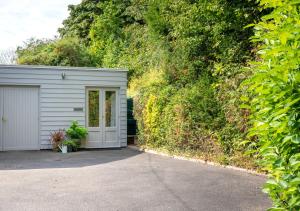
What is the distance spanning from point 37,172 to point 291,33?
312 inches

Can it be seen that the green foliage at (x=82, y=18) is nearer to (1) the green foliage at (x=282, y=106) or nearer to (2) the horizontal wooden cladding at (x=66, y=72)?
(2) the horizontal wooden cladding at (x=66, y=72)

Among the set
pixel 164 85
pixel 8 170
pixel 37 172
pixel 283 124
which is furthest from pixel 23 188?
pixel 164 85

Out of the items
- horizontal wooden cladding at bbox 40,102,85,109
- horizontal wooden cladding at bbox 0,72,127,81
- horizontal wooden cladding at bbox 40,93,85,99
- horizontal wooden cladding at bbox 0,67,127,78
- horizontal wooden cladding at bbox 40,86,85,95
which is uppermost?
horizontal wooden cladding at bbox 0,67,127,78

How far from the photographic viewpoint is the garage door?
14.0 metres

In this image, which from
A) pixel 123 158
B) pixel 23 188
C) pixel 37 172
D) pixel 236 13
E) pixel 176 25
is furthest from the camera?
pixel 176 25

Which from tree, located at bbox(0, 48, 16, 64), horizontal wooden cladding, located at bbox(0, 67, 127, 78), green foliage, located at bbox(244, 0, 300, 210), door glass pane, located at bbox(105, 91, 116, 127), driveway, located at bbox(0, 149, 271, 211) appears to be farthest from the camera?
tree, located at bbox(0, 48, 16, 64)

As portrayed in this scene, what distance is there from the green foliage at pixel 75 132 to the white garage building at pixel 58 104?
54 centimetres

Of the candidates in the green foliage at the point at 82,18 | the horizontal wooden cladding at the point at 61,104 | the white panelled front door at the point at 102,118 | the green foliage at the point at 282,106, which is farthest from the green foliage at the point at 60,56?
the green foliage at the point at 282,106

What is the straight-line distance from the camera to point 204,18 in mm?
11680

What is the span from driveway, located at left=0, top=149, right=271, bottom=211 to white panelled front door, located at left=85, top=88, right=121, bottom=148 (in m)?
3.85

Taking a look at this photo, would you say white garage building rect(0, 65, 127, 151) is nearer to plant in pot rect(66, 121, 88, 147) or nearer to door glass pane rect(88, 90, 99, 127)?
door glass pane rect(88, 90, 99, 127)

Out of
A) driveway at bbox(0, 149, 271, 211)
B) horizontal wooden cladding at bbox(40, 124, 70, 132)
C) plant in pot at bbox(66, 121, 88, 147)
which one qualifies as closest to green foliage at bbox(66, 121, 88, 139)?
plant in pot at bbox(66, 121, 88, 147)

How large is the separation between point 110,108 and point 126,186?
8061 mm

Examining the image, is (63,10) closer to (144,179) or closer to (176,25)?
(176,25)
